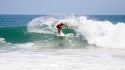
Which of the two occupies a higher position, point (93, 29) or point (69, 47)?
point (93, 29)

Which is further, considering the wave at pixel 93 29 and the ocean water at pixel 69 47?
the wave at pixel 93 29

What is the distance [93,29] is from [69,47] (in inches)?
146

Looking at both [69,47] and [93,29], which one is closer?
[69,47]

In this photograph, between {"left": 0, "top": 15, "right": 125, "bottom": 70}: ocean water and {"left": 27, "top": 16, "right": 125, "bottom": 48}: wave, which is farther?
{"left": 27, "top": 16, "right": 125, "bottom": 48}: wave

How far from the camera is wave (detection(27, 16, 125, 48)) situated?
14.5 meters

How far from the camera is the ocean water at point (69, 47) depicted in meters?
8.59

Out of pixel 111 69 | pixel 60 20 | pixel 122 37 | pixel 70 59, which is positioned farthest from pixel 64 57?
pixel 60 20

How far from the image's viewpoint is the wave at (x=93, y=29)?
47.6ft

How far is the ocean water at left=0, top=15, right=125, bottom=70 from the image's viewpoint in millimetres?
8586

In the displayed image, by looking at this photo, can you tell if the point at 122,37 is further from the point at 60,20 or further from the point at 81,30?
the point at 60,20

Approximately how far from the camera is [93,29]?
666 inches

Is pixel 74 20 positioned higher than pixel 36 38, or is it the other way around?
pixel 74 20

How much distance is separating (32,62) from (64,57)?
4.81 ft

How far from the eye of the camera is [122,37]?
49.2ft
